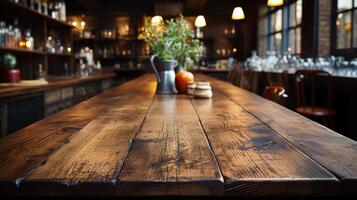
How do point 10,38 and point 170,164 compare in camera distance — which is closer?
point 170,164

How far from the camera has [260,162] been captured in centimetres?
90

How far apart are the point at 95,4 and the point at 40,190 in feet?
31.4

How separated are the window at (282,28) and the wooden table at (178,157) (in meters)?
5.58

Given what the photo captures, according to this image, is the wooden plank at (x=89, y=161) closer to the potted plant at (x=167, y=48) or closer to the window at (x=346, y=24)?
the potted plant at (x=167, y=48)

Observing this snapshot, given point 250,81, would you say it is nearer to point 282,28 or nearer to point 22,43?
point 22,43

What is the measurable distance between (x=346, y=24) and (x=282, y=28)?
2658 mm

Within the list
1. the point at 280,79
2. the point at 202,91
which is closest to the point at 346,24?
the point at 280,79

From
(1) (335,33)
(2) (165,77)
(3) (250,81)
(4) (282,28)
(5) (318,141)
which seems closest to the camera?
(5) (318,141)

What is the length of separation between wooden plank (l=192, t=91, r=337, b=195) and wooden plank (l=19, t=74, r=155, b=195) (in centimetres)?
24

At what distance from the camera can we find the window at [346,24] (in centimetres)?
480

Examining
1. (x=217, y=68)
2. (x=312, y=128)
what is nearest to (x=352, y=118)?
(x=312, y=128)

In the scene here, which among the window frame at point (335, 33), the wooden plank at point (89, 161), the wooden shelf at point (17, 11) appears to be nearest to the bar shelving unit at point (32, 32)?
the wooden shelf at point (17, 11)

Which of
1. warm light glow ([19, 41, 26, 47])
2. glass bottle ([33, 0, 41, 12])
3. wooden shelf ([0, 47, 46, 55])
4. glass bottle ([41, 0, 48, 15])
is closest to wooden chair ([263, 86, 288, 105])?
wooden shelf ([0, 47, 46, 55])

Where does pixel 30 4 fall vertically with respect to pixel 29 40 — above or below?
above
